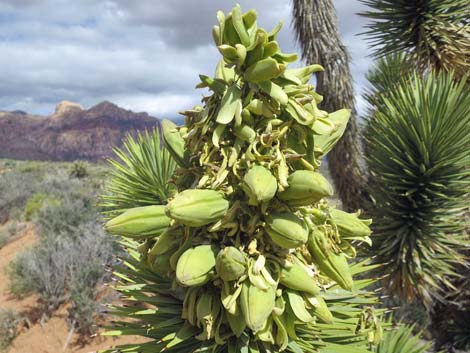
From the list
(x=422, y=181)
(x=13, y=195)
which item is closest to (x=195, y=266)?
(x=422, y=181)

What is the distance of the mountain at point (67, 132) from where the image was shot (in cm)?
6456

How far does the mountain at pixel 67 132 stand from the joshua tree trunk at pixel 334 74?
58.8 m

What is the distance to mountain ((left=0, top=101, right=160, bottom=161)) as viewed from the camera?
64.6 metres

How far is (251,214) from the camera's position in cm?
113

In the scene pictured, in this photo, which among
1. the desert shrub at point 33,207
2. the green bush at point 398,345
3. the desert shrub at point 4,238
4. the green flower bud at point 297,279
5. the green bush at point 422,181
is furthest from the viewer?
the desert shrub at point 33,207

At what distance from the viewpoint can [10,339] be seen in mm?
6195

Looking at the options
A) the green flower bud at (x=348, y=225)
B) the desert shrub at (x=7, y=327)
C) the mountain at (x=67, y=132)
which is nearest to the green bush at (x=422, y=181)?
the green flower bud at (x=348, y=225)

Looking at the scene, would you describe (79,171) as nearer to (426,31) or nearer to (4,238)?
(4,238)

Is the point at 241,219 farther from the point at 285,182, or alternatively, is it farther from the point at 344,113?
the point at 344,113

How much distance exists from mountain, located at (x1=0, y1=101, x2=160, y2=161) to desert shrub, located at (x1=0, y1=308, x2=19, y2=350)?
56.9m

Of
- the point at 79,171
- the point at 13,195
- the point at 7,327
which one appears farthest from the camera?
the point at 79,171

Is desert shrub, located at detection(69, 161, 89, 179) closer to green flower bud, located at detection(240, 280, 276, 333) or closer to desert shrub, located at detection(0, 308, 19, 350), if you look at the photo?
desert shrub, located at detection(0, 308, 19, 350)

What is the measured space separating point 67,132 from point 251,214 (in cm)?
7433

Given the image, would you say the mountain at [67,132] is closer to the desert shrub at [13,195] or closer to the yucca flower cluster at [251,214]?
the desert shrub at [13,195]
